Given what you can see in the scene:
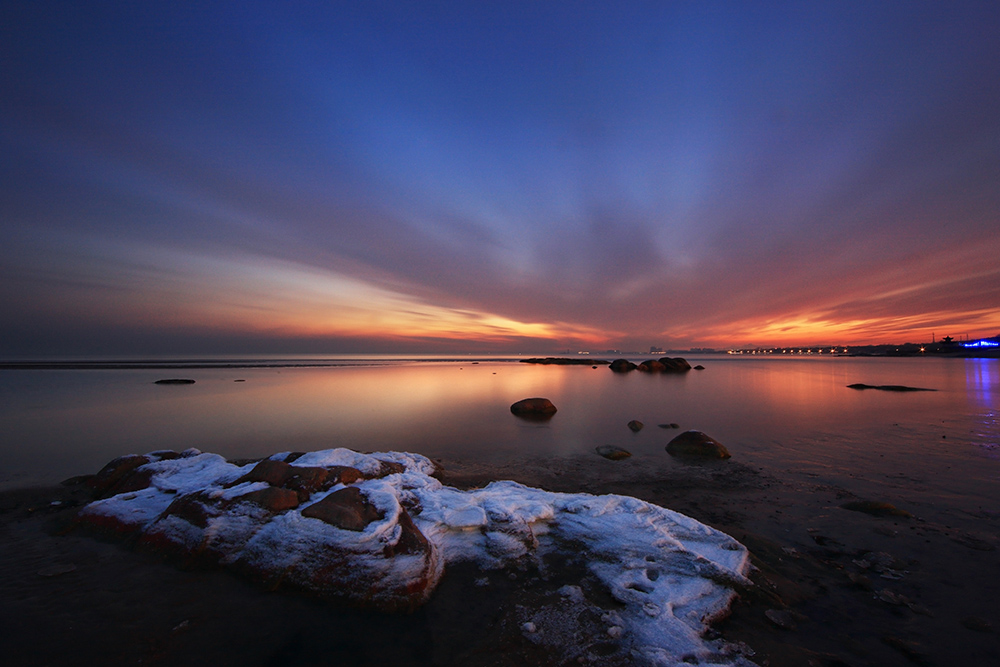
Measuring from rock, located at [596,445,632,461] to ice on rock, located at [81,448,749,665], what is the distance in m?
4.86

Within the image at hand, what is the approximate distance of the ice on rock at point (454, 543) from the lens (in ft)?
13.9

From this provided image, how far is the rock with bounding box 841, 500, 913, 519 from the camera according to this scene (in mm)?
7047

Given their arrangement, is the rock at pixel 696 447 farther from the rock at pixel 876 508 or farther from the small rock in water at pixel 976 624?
the small rock in water at pixel 976 624

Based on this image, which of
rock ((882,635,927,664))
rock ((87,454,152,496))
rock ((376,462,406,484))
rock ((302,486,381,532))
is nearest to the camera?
rock ((882,635,927,664))

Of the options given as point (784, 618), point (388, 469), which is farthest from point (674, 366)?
point (784, 618)

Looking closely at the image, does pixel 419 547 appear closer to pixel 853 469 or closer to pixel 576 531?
pixel 576 531

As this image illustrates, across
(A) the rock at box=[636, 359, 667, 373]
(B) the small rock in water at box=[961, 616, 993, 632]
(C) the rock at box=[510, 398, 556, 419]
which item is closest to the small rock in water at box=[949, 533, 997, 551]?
(B) the small rock in water at box=[961, 616, 993, 632]

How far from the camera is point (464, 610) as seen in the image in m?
4.32

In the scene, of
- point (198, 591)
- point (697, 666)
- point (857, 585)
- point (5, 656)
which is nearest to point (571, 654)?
point (697, 666)

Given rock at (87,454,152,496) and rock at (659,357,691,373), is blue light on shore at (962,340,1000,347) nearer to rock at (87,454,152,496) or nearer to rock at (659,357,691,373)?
rock at (659,357,691,373)

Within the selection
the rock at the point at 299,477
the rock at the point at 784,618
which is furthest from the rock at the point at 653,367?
the rock at the point at 299,477

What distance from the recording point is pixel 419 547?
5047 mm

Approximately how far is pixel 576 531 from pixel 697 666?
2558 mm

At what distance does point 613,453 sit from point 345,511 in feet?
28.5
